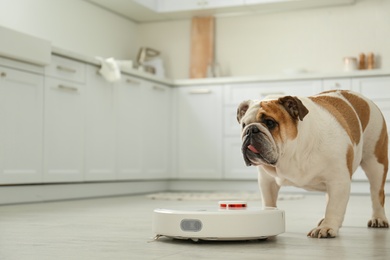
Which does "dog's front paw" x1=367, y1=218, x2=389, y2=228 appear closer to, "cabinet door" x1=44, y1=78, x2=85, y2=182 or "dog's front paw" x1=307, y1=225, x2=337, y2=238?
"dog's front paw" x1=307, y1=225, x2=337, y2=238

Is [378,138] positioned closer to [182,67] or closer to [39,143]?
[39,143]

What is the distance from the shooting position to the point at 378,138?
8.77ft

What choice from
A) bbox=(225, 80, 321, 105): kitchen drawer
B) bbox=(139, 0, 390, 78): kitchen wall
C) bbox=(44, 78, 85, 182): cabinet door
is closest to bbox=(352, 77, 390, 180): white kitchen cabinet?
bbox=(225, 80, 321, 105): kitchen drawer

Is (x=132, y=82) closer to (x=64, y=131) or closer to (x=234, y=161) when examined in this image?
(x=64, y=131)

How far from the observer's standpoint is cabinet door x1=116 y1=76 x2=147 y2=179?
555cm

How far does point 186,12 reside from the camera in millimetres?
6895

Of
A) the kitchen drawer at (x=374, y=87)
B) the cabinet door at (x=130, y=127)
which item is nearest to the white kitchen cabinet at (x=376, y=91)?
the kitchen drawer at (x=374, y=87)

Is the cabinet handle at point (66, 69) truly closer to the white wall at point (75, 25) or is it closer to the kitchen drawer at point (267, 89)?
the white wall at point (75, 25)

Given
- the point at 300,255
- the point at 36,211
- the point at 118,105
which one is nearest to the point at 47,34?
the point at 118,105

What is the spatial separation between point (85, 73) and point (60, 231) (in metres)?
2.70

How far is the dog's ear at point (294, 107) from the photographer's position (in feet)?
7.20

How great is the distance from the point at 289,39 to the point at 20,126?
342 cm

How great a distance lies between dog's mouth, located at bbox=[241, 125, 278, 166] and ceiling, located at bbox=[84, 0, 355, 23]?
14.7 feet

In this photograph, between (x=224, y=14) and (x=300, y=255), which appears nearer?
(x=300, y=255)
